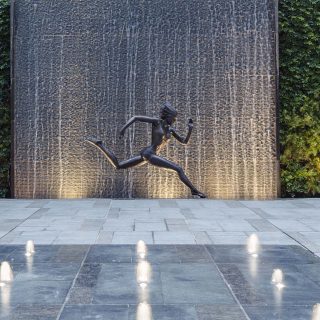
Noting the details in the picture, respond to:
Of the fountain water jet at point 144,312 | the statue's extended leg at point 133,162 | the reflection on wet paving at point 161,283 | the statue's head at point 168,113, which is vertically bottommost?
the reflection on wet paving at point 161,283

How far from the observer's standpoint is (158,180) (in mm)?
10188

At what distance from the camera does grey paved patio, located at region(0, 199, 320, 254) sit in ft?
18.3

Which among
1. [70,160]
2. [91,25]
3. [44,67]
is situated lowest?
[70,160]

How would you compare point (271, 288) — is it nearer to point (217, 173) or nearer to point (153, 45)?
point (217, 173)

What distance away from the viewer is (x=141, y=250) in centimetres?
484

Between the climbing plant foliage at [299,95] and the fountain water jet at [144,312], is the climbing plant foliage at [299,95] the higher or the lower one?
the higher one

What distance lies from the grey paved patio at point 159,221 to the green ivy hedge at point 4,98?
1021mm

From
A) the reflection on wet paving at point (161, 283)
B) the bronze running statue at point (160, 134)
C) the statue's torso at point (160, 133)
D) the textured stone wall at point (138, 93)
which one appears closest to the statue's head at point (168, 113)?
the bronze running statue at point (160, 134)

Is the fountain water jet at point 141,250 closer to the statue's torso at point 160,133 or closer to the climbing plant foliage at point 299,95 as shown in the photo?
the statue's torso at point 160,133

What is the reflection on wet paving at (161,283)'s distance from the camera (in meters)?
3.09

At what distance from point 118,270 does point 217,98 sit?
6694 mm

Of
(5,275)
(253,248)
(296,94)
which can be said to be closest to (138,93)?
(296,94)

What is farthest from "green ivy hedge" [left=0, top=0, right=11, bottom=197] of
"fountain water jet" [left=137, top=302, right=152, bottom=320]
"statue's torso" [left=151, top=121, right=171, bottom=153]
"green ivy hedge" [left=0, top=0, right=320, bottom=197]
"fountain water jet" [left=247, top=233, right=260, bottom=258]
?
"fountain water jet" [left=137, top=302, right=152, bottom=320]

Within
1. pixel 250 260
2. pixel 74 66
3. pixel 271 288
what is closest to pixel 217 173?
pixel 74 66
